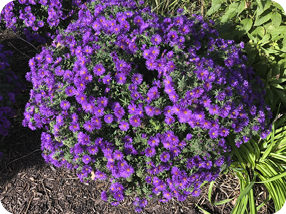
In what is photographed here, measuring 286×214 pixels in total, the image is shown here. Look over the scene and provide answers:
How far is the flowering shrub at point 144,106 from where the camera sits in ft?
7.48

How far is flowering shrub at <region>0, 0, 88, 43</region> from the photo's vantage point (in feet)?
12.5

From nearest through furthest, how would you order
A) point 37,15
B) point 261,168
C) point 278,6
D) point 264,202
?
point 264,202, point 261,168, point 278,6, point 37,15

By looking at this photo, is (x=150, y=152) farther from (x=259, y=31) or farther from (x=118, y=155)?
(x=259, y=31)

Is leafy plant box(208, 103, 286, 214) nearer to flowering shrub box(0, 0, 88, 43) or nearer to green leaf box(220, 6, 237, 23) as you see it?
green leaf box(220, 6, 237, 23)

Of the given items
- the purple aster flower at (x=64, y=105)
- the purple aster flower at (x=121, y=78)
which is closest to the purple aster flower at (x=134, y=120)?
the purple aster flower at (x=121, y=78)

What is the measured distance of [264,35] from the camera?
3293 millimetres

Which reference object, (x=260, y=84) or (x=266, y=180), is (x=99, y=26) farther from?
(x=266, y=180)

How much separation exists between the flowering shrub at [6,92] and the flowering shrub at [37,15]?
2.03ft

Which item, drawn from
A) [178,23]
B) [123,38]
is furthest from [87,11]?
[178,23]

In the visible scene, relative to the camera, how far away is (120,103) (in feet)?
8.23

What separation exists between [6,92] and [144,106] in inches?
84.9

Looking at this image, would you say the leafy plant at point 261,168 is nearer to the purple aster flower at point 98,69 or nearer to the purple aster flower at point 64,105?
the purple aster flower at point 98,69

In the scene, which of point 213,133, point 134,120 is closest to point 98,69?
point 134,120

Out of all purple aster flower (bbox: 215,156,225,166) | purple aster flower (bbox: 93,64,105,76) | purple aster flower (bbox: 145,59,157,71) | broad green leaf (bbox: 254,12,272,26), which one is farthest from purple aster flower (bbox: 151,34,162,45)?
broad green leaf (bbox: 254,12,272,26)
